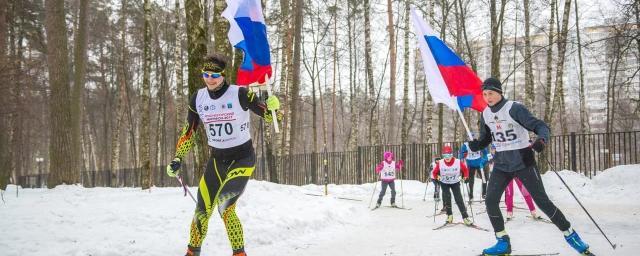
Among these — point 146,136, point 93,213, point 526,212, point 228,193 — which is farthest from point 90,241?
point 146,136

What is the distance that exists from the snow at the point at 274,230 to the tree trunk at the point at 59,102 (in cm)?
598

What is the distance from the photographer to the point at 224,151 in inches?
186

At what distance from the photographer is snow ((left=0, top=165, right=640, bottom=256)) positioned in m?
5.62

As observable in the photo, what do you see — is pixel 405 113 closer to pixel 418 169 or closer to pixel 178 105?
pixel 418 169

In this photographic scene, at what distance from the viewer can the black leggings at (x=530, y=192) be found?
522 centimetres

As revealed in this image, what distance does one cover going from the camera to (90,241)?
5.53 meters

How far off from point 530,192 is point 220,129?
372cm

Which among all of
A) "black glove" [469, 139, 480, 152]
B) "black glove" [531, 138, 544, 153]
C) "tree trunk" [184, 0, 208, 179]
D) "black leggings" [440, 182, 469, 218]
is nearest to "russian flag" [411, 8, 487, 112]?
"black glove" [469, 139, 480, 152]

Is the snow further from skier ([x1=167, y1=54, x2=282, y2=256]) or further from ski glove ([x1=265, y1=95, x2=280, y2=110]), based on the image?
ski glove ([x1=265, y1=95, x2=280, y2=110])

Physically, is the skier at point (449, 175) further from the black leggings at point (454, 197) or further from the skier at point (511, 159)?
the skier at point (511, 159)

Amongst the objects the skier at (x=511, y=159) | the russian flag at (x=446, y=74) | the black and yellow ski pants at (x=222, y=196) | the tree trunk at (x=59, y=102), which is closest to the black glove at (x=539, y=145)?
the skier at (x=511, y=159)

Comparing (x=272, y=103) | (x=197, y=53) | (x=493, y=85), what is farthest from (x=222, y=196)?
(x=197, y=53)

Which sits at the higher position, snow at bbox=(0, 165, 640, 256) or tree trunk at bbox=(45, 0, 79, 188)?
tree trunk at bbox=(45, 0, 79, 188)

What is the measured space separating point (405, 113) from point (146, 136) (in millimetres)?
12362
